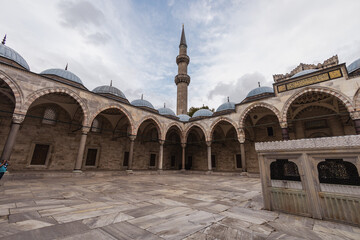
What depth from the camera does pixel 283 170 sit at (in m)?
3.41

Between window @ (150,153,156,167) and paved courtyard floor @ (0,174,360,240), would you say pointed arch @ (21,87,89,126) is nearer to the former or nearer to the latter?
paved courtyard floor @ (0,174,360,240)

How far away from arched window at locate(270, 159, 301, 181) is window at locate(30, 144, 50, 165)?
583 inches

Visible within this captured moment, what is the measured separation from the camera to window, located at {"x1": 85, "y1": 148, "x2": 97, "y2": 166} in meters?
13.8

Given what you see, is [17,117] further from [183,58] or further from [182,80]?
[183,58]

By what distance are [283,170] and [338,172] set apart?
33.7 inches

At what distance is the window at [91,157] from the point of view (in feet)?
45.3

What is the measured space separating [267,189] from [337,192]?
1115mm

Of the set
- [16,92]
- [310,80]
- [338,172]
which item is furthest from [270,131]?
[16,92]

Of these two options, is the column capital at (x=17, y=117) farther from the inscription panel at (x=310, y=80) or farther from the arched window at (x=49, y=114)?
the inscription panel at (x=310, y=80)

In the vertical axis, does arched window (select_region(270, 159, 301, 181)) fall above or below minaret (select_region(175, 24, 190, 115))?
below

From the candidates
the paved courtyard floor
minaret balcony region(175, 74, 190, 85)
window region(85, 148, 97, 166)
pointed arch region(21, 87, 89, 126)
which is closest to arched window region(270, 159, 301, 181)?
the paved courtyard floor

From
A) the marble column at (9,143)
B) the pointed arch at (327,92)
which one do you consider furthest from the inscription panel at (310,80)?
the marble column at (9,143)

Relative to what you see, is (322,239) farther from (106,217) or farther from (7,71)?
(7,71)

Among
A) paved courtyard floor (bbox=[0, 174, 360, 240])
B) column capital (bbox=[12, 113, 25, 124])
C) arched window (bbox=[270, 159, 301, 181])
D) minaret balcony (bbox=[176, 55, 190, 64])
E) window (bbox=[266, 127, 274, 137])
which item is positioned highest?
minaret balcony (bbox=[176, 55, 190, 64])
